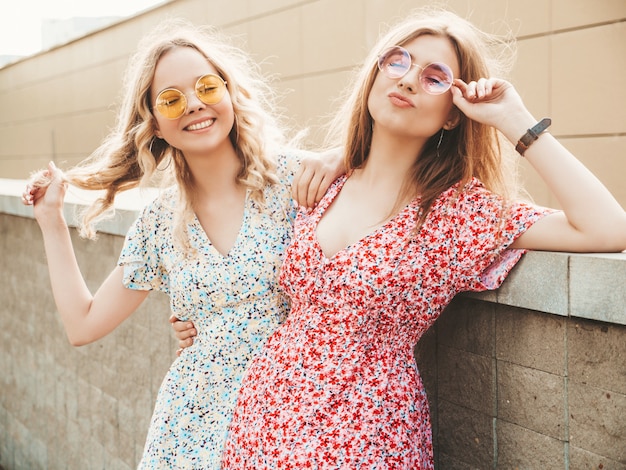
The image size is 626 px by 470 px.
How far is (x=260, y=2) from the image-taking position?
9.23 meters

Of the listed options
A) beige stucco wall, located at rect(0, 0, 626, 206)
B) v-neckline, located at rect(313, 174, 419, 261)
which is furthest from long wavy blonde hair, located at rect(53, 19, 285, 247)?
beige stucco wall, located at rect(0, 0, 626, 206)

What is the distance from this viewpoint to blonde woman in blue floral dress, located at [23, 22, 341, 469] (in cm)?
245

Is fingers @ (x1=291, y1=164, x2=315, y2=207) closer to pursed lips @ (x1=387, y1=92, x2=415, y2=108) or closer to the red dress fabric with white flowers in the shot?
the red dress fabric with white flowers

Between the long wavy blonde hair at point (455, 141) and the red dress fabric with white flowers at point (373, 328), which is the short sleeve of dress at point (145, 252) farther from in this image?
the long wavy blonde hair at point (455, 141)

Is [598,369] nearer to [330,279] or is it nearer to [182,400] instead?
[330,279]

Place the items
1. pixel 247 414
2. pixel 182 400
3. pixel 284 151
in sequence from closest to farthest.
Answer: pixel 247 414 < pixel 182 400 < pixel 284 151

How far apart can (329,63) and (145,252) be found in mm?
5925

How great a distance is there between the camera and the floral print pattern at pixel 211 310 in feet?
8.01

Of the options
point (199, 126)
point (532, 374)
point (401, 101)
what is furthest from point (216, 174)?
point (532, 374)

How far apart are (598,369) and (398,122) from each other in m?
0.82

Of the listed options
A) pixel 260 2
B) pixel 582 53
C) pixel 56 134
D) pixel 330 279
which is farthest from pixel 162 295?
pixel 56 134

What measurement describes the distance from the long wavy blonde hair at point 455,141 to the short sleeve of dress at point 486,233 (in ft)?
0.23

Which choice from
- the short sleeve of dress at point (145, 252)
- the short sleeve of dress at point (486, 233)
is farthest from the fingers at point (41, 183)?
the short sleeve of dress at point (486, 233)

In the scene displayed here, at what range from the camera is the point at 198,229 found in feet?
8.28
